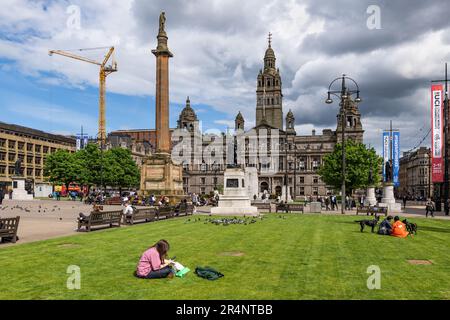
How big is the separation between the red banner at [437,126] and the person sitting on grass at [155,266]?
4163 centimetres

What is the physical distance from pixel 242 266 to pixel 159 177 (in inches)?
1206

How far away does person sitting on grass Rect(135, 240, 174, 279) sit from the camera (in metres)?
9.48

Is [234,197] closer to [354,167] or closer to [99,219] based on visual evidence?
[99,219]

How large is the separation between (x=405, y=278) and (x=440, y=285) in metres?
0.83

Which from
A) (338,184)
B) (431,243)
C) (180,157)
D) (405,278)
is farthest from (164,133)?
(180,157)

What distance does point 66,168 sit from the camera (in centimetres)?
7119

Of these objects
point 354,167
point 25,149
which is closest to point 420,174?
point 354,167

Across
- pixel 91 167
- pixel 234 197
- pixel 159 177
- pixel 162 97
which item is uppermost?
pixel 162 97

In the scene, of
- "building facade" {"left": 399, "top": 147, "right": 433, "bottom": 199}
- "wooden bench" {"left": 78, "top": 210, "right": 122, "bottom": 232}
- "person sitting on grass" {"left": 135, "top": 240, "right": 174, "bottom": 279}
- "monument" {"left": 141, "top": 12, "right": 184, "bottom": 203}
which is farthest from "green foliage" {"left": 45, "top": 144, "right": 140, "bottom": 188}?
"building facade" {"left": 399, "top": 147, "right": 433, "bottom": 199}

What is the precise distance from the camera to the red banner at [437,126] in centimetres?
4225

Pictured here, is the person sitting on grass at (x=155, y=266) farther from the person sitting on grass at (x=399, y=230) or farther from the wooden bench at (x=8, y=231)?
the person sitting on grass at (x=399, y=230)

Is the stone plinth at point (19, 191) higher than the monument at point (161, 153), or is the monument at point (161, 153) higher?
the monument at point (161, 153)

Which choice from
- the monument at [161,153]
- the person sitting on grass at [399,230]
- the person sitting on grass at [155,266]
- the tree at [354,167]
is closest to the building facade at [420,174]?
the tree at [354,167]
